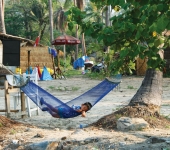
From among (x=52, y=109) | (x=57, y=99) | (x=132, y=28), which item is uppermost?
(x=132, y=28)

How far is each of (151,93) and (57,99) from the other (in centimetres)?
122

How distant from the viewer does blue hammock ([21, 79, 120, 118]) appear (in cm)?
548

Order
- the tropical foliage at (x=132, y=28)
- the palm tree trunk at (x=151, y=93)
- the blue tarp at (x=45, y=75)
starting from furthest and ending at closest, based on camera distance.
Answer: the blue tarp at (x=45, y=75)
the palm tree trunk at (x=151, y=93)
the tropical foliage at (x=132, y=28)

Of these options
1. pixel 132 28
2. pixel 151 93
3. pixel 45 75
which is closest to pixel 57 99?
pixel 151 93

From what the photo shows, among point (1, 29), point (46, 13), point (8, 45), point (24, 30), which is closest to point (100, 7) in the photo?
point (8, 45)

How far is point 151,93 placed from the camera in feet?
18.3

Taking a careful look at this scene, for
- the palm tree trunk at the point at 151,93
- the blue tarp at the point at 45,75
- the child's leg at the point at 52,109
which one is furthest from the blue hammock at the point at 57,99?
the blue tarp at the point at 45,75

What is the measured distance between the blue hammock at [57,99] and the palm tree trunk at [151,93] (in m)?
0.54

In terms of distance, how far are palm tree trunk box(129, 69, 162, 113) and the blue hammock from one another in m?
0.54

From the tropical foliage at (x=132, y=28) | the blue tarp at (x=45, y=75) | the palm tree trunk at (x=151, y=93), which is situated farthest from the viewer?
the blue tarp at (x=45, y=75)

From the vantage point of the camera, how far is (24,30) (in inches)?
1464

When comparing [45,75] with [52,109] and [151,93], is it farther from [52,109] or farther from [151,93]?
[151,93]

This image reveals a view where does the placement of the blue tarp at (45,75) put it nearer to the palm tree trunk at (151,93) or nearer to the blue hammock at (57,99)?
the blue hammock at (57,99)

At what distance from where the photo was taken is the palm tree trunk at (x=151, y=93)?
5.48 m
